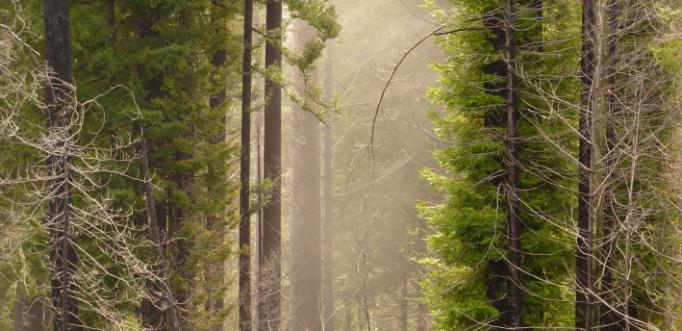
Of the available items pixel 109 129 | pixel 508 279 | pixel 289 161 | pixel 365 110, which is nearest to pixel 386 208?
pixel 365 110

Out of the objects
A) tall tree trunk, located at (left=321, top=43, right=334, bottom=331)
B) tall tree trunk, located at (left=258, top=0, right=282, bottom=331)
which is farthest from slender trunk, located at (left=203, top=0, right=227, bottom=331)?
tall tree trunk, located at (left=321, top=43, right=334, bottom=331)

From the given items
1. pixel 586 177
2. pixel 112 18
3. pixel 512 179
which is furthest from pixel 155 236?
pixel 586 177

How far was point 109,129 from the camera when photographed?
1301cm

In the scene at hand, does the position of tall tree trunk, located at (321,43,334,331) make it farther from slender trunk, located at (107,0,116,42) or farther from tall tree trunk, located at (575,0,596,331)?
tall tree trunk, located at (575,0,596,331)

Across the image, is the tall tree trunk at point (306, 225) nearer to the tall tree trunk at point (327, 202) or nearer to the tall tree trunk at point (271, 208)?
the tall tree trunk at point (327, 202)

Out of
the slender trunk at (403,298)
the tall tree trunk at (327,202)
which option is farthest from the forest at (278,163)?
the tall tree trunk at (327,202)

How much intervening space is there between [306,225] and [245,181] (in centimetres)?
1515

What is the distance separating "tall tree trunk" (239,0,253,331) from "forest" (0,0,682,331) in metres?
0.04

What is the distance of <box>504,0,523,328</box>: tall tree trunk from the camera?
9453 millimetres

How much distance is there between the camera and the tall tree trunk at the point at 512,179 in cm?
945

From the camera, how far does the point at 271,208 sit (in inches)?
691

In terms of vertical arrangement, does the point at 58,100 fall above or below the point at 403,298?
above

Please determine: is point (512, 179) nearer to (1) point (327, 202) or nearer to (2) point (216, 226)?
(2) point (216, 226)

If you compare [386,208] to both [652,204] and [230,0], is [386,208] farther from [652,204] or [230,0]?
[652,204]
